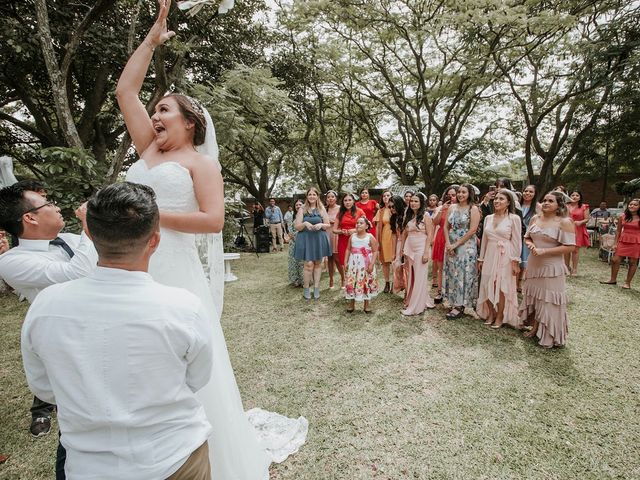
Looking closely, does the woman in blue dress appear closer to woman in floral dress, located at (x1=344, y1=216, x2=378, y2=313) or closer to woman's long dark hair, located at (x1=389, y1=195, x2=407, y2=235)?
woman in floral dress, located at (x1=344, y1=216, x2=378, y2=313)

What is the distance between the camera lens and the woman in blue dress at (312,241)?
665 cm

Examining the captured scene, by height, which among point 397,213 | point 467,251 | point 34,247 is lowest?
point 467,251

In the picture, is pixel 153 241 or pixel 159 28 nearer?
pixel 153 241

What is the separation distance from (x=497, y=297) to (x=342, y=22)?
11501 mm

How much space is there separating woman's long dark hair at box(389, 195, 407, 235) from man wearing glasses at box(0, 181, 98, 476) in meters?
5.16

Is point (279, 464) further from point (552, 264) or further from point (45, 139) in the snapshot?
point (45, 139)

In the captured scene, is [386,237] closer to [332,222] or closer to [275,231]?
[332,222]

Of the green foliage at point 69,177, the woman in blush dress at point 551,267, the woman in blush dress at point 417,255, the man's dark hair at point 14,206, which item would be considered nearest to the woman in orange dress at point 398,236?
the woman in blush dress at point 417,255

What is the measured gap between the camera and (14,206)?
2.15m

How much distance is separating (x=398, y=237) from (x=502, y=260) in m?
1.95

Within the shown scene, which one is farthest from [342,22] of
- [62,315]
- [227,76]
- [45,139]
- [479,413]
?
[62,315]

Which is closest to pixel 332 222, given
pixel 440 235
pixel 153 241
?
pixel 440 235

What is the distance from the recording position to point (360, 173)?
23922 mm

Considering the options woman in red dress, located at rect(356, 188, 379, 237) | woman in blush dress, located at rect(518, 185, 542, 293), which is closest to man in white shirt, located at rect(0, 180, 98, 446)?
woman in red dress, located at rect(356, 188, 379, 237)
